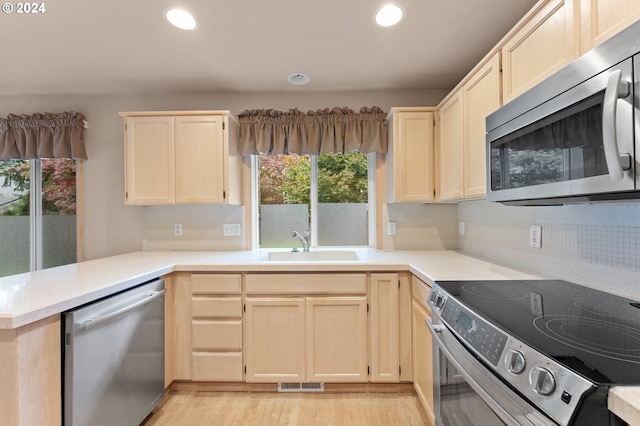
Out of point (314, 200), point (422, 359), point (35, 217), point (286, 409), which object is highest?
point (314, 200)

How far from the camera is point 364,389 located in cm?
206

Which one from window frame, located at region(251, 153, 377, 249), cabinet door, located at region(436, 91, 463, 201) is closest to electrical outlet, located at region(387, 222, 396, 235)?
window frame, located at region(251, 153, 377, 249)

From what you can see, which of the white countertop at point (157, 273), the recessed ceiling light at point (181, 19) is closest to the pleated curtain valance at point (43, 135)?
the white countertop at point (157, 273)

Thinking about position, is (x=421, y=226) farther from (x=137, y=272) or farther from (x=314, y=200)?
(x=137, y=272)

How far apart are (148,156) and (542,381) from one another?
267 centimetres

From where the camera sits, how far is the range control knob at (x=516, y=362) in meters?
0.75

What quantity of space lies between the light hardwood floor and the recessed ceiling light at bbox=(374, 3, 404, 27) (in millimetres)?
2380

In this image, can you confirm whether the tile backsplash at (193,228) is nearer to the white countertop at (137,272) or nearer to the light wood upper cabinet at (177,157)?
the white countertop at (137,272)

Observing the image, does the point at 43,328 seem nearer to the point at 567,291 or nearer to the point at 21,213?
the point at 567,291

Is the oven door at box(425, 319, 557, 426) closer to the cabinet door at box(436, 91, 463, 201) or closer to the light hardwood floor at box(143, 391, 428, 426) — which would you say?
the light hardwood floor at box(143, 391, 428, 426)

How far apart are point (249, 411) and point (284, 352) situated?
39 centimetres

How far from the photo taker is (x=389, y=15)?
1.80 meters

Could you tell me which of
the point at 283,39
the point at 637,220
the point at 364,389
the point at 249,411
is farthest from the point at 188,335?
the point at 637,220

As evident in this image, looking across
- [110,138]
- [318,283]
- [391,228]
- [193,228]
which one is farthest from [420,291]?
[110,138]
